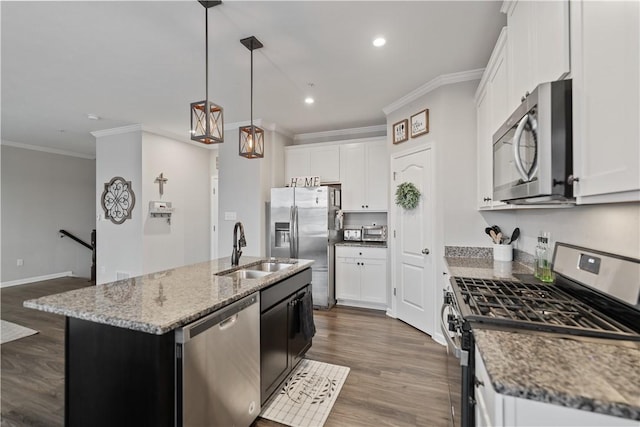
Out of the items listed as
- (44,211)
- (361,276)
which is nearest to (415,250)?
(361,276)

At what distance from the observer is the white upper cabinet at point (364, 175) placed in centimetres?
434

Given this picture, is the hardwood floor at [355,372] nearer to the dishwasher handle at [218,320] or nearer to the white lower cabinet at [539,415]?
the dishwasher handle at [218,320]

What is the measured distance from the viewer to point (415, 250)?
3432 millimetres

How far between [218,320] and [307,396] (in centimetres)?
115

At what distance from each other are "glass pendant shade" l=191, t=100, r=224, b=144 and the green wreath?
222 cm

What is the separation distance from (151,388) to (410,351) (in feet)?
7.71

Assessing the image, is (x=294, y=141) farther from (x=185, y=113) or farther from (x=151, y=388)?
(x=151, y=388)

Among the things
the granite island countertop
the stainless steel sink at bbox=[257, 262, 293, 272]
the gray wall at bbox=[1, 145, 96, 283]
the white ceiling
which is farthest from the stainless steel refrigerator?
the gray wall at bbox=[1, 145, 96, 283]

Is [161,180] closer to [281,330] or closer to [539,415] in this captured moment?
[281,330]

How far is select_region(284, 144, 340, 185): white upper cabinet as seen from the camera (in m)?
4.62

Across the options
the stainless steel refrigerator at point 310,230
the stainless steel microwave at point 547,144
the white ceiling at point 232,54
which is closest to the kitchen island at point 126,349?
the stainless steel microwave at point 547,144

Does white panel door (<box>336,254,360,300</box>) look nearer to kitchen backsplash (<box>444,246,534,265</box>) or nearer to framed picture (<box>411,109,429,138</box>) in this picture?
kitchen backsplash (<box>444,246,534,265</box>)

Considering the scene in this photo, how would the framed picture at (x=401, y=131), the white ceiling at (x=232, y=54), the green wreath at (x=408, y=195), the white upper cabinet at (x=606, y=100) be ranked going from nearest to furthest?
the white upper cabinet at (x=606, y=100), the white ceiling at (x=232, y=54), the green wreath at (x=408, y=195), the framed picture at (x=401, y=131)

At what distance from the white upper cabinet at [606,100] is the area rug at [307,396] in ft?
6.38
